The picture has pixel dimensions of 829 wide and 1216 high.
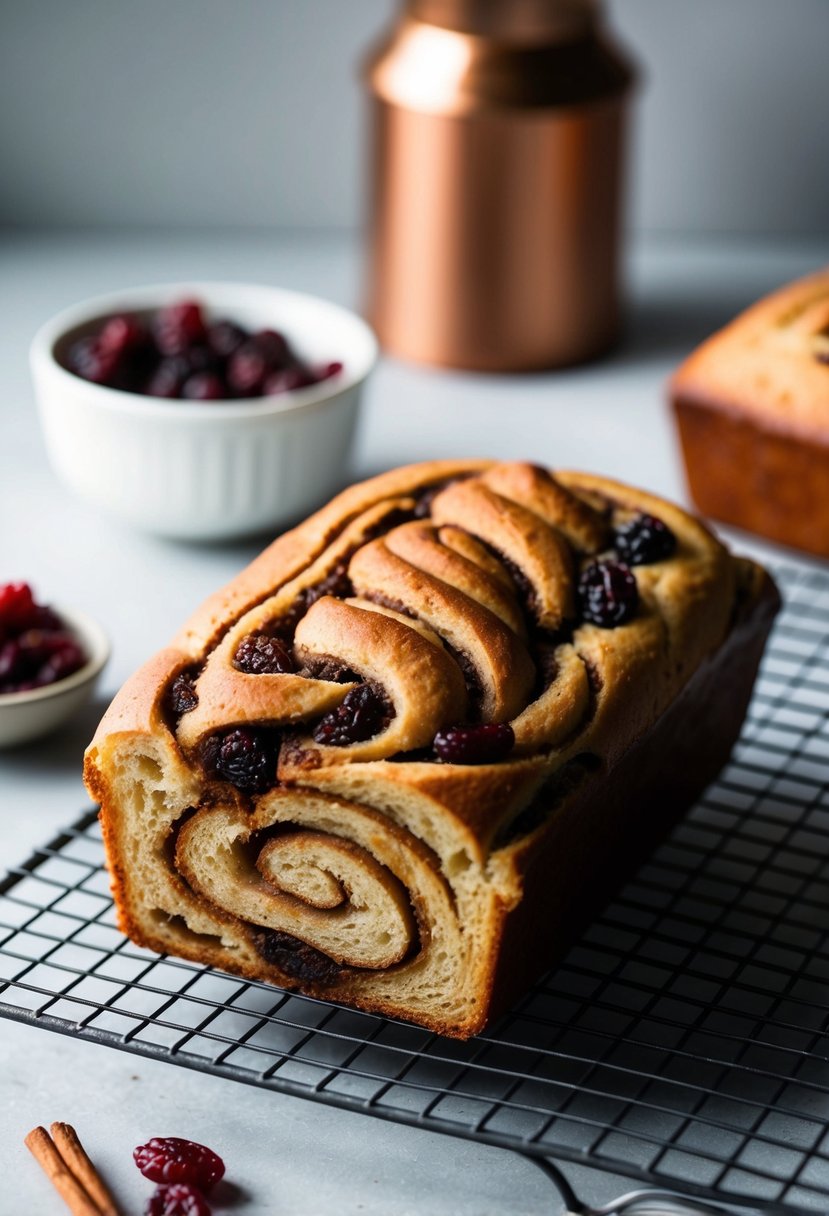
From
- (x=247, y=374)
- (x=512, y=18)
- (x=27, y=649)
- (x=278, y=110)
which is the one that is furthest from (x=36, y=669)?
(x=278, y=110)

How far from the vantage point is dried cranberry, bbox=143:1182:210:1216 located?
1.70 meters

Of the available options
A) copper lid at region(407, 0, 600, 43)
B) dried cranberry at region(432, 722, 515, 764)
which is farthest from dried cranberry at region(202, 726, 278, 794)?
copper lid at region(407, 0, 600, 43)

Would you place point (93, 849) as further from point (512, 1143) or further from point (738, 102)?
point (738, 102)

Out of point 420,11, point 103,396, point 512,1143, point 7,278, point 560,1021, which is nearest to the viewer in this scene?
point 512,1143

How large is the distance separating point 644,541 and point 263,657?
2.06 ft

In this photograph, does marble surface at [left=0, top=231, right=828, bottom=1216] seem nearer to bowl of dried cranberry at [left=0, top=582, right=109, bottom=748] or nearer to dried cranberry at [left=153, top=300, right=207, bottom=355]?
bowl of dried cranberry at [left=0, top=582, right=109, bottom=748]

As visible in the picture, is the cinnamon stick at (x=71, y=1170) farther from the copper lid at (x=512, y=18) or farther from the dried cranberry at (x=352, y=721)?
the copper lid at (x=512, y=18)

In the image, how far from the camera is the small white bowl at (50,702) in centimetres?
247

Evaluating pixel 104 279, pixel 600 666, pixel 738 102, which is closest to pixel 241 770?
pixel 600 666

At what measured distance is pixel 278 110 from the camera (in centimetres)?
446

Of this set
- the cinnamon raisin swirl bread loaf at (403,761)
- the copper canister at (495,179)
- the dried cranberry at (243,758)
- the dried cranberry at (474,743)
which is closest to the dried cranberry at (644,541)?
the cinnamon raisin swirl bread loaf at (403,761)

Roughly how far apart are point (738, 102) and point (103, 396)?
233 cm

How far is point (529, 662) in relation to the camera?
2.03 m

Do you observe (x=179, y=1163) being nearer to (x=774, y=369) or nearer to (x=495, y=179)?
(x=774, y=369)
